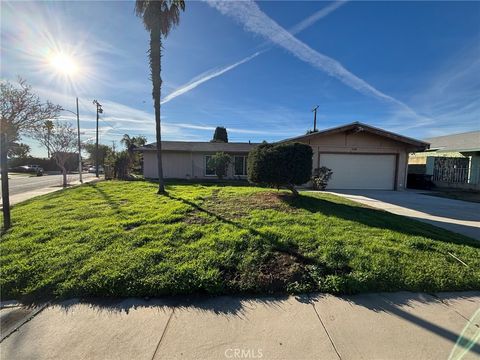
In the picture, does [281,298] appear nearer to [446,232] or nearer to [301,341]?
[301,341]

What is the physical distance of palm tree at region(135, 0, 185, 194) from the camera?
9031 millimetres

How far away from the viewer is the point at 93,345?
2127 millimetres

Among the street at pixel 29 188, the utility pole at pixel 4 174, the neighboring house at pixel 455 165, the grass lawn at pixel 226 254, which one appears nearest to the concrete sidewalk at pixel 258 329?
the grass lawn at pixel 226 254

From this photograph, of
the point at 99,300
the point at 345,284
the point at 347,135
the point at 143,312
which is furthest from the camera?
the point at 347,135

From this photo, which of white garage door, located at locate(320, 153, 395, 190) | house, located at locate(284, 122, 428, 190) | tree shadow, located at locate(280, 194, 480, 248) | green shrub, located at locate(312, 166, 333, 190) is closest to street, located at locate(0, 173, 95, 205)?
tree shadow, located at locate(280, 194, 480, 248)

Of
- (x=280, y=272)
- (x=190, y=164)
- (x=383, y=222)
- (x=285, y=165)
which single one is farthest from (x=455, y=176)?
(x=190, y=164)

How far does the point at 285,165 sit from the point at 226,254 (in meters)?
3.94

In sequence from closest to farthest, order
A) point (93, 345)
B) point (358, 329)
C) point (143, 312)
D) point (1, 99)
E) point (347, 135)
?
point (93, 345) → point (358, 329) → point (143, 312) → point (1, 99) → point (347, 135)

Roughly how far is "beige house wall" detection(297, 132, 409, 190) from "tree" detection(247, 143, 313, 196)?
7.09 metres

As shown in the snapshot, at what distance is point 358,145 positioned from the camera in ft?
44.8

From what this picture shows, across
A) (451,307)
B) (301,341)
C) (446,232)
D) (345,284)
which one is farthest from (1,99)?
(446,232)

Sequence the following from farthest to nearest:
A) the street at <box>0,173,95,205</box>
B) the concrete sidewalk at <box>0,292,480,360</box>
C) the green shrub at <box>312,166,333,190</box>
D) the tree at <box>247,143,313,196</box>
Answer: the green shrub at <box>312,166,333,190</box>, the street at <box>0,173,95,205</box>, the tree at <box>247,143,313,196</box>, the concrete sidewalk at <box>0,292,480,360</box>

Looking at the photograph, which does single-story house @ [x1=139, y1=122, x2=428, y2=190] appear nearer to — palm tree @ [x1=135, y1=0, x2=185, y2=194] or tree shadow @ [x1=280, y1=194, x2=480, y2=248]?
tree shadow @ [x1=280, y1=194, x2=480, y2=248]

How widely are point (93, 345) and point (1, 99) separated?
6.35 metres
